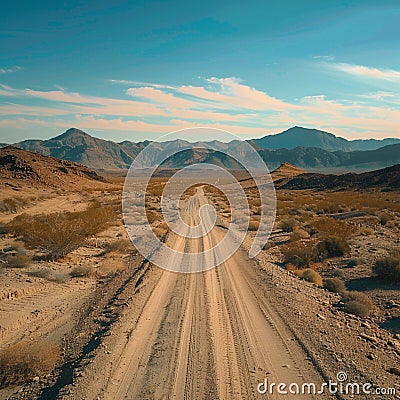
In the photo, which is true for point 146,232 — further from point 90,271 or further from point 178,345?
point 178,345

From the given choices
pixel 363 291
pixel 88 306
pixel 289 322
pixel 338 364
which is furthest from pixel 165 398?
pixel 363 291

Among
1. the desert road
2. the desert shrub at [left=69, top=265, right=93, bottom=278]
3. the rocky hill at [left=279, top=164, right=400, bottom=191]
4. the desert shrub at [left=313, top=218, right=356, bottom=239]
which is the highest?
the rocky hill at [left=279, top=164, right=400, bottom=191]

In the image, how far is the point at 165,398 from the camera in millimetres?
5305

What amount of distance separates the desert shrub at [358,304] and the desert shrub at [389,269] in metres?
1.87

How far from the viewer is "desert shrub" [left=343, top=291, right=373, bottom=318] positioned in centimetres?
887

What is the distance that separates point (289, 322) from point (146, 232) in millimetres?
13819

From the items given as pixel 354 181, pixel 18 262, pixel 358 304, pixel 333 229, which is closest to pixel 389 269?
pixel 358 304

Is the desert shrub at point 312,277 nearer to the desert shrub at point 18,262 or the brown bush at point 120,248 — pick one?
the brown bush at point 120,248

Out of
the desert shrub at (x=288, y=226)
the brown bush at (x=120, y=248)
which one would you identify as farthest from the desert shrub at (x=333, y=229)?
the brown bush at (x=120, y=248)

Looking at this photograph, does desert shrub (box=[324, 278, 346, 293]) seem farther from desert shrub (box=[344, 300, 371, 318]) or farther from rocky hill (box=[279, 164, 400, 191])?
rocky hill (box=[279, 164, 400, 191])

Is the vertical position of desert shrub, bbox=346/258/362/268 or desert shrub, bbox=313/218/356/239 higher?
desert shrub, bbox=313/218/356/239

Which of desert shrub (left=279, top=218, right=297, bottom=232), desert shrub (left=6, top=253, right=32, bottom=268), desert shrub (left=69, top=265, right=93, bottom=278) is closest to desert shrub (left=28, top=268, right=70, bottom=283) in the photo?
desert shrub (left=69, top=265, right=93, bottom=278)

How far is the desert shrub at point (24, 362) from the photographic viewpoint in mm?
5824

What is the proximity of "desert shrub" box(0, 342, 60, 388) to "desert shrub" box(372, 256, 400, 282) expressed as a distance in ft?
32.5
